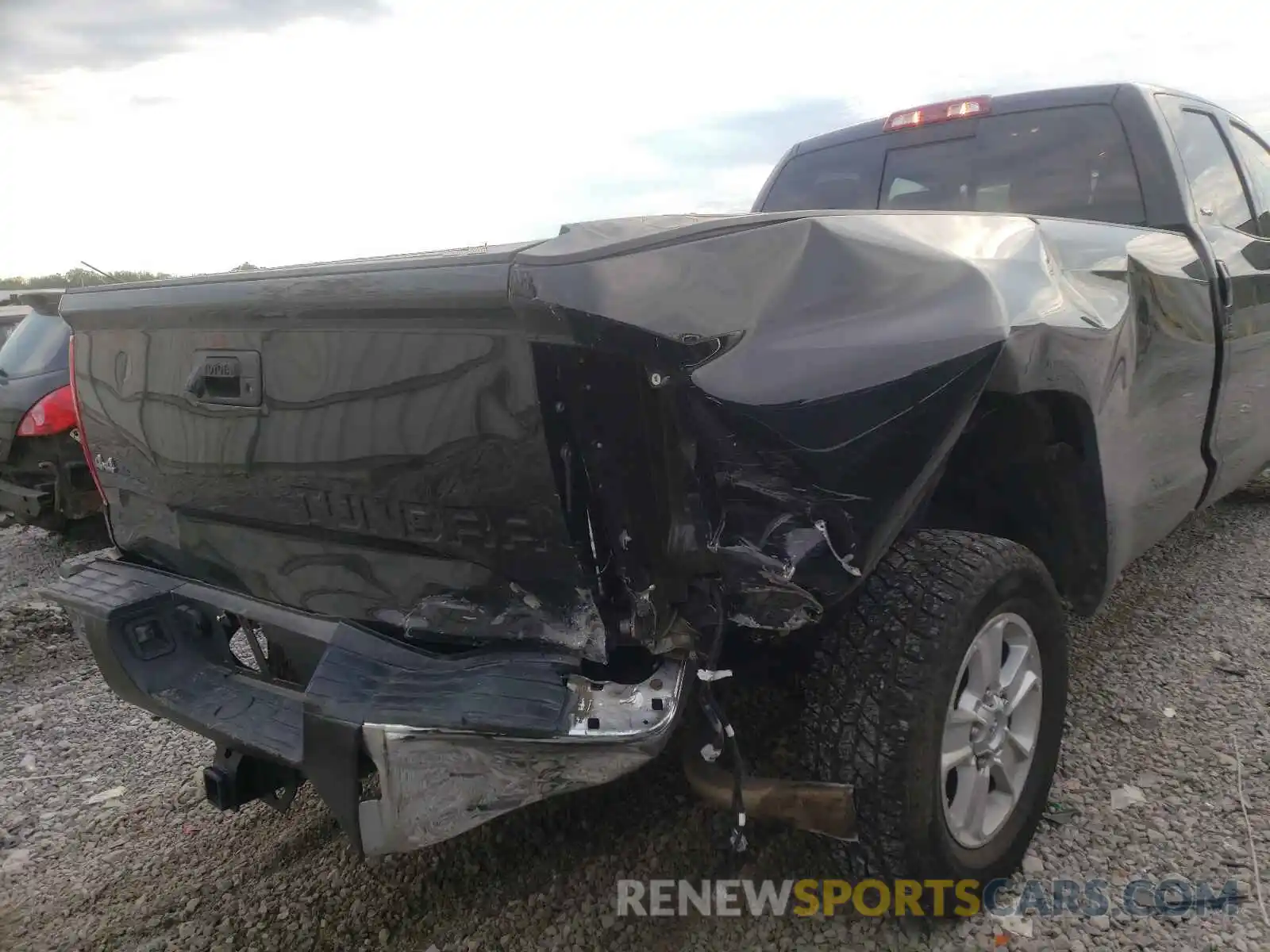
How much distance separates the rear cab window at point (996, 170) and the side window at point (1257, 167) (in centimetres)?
94

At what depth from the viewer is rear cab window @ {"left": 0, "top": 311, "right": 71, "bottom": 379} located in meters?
6.13

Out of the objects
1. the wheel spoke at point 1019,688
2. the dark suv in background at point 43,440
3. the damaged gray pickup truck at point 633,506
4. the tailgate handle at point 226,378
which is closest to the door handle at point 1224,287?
the damaged gray pickup truck at point 633,506

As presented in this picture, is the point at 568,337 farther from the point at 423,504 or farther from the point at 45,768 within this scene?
the point at 45,768

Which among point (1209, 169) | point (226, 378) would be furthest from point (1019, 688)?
point (1209, 169)

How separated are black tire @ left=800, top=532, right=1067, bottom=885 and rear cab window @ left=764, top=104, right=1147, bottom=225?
4.70 ft

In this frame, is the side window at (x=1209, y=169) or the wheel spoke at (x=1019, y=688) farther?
the side window at (x=1209, y=169)

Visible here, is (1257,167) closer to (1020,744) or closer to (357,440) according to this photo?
(1020,744)

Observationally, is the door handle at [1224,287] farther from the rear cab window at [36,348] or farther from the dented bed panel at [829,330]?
the rear cab window at [36,348]

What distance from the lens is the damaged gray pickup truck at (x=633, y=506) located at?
5.37 feet

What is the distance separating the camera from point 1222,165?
3.67 meters

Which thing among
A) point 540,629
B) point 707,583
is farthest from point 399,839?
point 707,583

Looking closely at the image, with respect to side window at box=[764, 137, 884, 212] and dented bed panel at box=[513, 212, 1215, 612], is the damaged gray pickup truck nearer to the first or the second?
dented bed panel at box=[513, 212, 1215, 612]

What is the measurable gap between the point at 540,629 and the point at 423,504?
1.16ft

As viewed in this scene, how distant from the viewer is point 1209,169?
11.6ft
